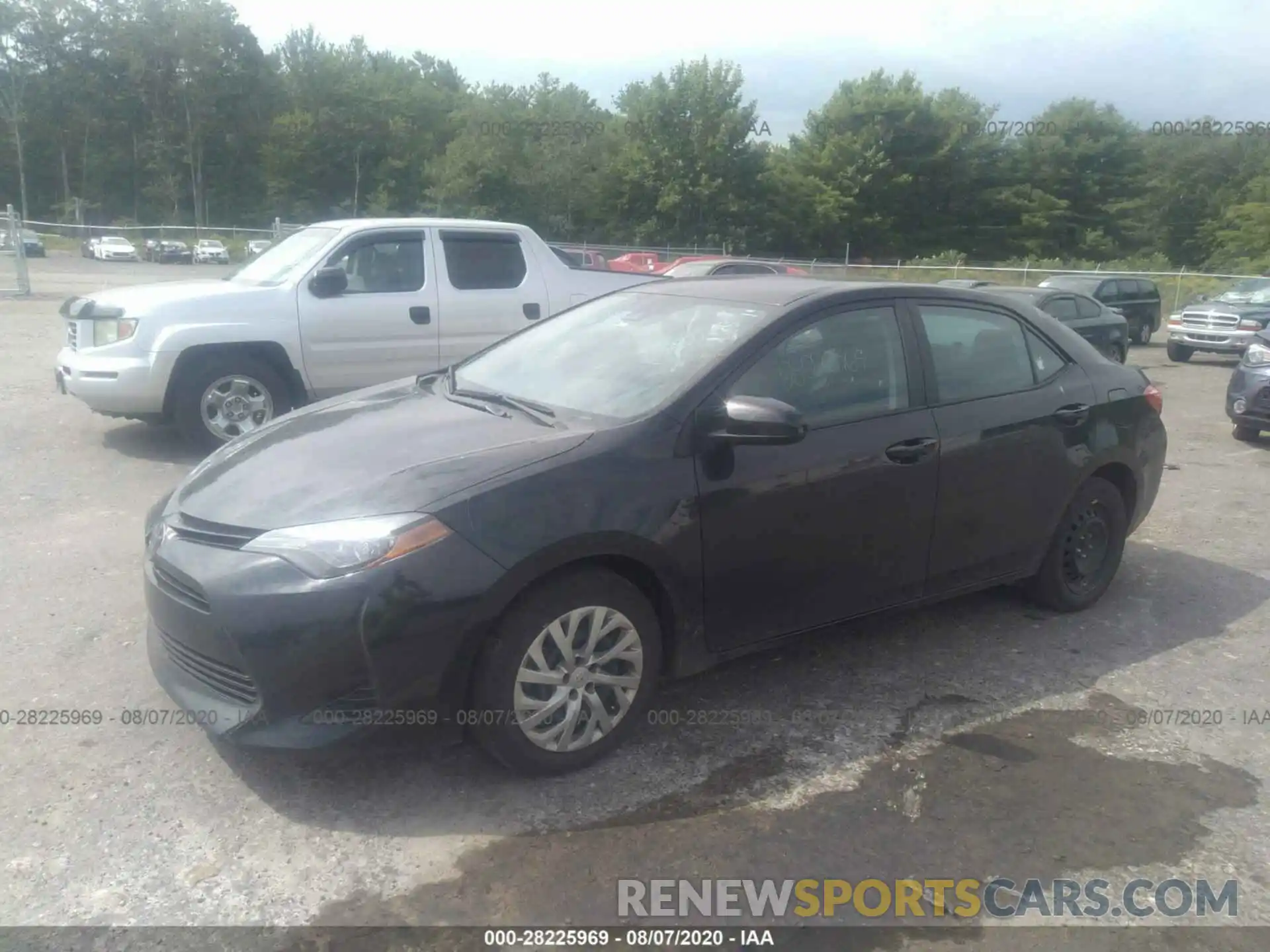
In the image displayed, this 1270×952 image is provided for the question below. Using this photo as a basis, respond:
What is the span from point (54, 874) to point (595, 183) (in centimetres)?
5126

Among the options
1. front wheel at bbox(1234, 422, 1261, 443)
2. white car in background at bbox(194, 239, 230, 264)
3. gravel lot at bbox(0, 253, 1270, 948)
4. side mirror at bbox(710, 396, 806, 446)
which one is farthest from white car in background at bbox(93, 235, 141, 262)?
side mirror at bbox(710, 396, 806, 446)

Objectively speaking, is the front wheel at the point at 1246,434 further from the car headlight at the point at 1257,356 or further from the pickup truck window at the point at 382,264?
the pickup truck window at the point at 382,264

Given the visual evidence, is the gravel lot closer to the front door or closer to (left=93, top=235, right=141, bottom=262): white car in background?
the front door

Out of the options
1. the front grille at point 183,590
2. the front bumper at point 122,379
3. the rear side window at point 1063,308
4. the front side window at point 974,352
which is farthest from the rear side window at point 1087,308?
the front grille at point 183,590

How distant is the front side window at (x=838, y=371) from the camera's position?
3.93m

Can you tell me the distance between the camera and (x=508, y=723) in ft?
10.7

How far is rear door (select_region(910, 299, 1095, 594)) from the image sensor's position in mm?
4395

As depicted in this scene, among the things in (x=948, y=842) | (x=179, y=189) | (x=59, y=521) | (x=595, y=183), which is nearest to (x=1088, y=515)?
(x=948, y=842)

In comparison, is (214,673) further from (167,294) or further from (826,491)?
(167,294)

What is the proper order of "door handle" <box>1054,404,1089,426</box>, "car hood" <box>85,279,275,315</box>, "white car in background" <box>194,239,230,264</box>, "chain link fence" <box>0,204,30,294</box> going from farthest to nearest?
"white car in background" <box>194,239,230,264</box> → "chain link fence" <box>0,204,30,294</box> → "car hood" <box>85,279,275,315</box> → "door handle" <box>1054,404,1089,426</box>

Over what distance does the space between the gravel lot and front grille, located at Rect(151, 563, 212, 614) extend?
0.57m

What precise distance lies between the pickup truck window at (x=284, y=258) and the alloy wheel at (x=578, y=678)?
5.80 m

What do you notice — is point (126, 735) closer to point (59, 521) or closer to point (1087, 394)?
point (59, 521)

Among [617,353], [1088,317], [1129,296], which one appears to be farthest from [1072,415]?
[1129,296]
